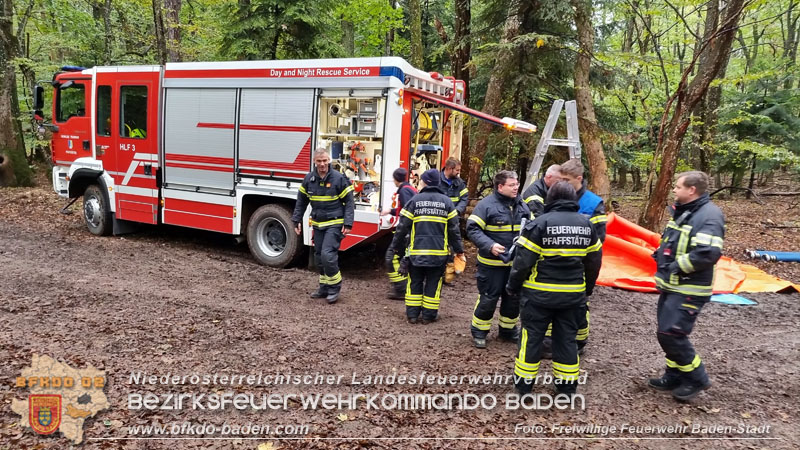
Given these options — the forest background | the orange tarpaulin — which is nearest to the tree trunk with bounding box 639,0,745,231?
the forest background

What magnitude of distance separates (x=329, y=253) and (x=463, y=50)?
247 inches

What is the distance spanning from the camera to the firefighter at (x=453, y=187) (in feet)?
22.7

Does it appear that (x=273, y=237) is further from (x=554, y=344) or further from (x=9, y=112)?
(x=9, y=112)

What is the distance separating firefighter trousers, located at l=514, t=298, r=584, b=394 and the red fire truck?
3337 mm

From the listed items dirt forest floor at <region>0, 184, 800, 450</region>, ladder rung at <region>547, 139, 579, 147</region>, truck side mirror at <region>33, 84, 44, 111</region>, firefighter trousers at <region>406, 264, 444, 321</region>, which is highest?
truck side mirror at <region>33, 84, 44, 111</region>

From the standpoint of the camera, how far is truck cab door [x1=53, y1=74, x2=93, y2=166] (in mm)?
9203

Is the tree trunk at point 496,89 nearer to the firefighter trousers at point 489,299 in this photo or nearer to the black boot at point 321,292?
the black boot at point 321,292

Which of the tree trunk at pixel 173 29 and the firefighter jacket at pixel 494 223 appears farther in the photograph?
the tree trunk at pixel 173 29

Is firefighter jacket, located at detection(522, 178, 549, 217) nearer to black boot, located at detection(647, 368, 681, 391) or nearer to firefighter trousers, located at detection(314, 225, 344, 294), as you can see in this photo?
black boot, located at detection(647, 368, 681, 391)

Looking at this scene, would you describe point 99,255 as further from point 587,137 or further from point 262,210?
point 587,137

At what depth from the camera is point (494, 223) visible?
4.66 metres

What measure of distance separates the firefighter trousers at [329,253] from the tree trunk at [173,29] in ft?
31.2

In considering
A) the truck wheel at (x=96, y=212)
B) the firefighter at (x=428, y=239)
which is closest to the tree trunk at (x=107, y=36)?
the truck wheel at (x=96, y=212)

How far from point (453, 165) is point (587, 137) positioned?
374 cm
